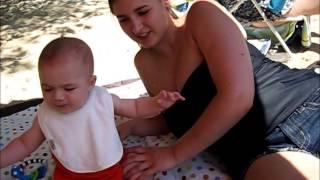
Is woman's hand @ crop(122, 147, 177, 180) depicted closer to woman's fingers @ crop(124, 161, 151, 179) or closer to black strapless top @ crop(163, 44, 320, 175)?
woman's fingers @ crop(124, 161, 151, 179)

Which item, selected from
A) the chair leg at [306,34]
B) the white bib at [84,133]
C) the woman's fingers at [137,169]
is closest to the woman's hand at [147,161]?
the woman's fingers at [137,169]

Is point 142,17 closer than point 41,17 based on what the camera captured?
Yes

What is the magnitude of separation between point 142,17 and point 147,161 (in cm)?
41

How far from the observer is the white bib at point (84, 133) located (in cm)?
123

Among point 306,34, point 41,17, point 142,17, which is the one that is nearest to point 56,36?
point 41,17

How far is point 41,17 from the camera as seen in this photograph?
4.57m

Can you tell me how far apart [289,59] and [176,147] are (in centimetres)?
222

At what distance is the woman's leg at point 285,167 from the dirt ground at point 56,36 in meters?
1.79

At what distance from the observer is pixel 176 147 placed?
1390 millimetres

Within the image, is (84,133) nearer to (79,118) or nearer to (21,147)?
(79,118)

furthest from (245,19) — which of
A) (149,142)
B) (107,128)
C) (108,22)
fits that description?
(107,128)

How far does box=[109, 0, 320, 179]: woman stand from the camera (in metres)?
1.28

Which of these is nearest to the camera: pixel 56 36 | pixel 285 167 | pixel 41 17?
pixel 285 167

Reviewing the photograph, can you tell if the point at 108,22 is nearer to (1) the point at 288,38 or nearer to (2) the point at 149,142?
(1) the point at 288,38
